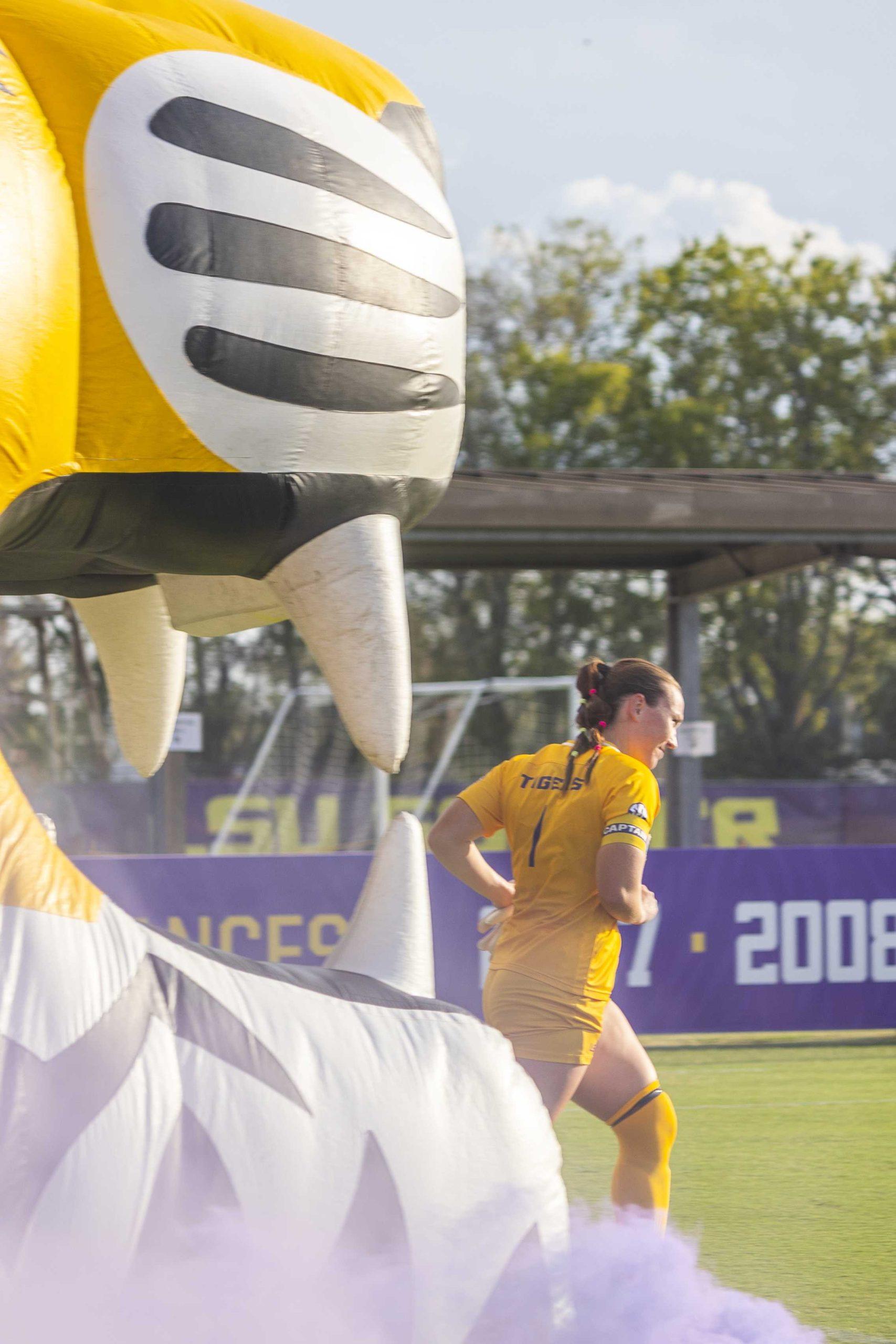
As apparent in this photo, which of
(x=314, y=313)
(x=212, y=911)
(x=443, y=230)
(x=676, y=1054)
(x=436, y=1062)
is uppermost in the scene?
(x=443, y=230)

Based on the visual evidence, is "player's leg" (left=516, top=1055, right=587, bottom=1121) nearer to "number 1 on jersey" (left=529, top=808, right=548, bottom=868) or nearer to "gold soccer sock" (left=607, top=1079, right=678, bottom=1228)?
"gold soccer sock" (left=607, top=1079, right=678, bottom=1228)

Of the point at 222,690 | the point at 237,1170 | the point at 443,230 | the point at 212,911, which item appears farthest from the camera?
the point at 222,690

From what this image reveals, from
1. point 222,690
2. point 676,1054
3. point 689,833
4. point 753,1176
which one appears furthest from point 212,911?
point 222,690

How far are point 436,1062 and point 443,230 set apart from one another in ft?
4.97

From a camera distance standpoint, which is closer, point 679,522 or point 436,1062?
point 436,1062

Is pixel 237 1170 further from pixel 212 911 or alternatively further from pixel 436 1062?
pixel 212 911

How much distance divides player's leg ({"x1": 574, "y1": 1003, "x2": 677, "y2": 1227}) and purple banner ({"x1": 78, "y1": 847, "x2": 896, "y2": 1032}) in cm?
466

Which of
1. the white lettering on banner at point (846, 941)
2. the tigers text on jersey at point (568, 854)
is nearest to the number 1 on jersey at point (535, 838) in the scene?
the tigers text on jersey at point (568, 854)

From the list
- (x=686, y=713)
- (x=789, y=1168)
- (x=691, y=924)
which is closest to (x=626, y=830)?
(x=789, y=1168)

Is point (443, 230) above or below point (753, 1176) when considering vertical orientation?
above

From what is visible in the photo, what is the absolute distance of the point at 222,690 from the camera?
29266 millimetres

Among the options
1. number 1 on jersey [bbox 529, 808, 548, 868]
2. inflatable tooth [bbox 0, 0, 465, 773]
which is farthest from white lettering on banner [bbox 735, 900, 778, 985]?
inflatable tooth [bbox 0, 0, 465, 773]

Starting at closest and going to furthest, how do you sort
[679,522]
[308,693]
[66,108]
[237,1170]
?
1. [237,1170]
2. [66,108]
3. [679,522]
4. [308,693]

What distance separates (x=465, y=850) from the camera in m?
3.70
